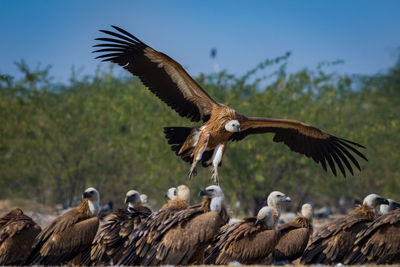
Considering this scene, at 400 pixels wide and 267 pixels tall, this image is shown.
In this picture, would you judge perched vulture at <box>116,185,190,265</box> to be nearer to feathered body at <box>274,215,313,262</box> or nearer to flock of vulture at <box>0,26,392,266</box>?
flock of vulture at <box>0,26,392,266</box>

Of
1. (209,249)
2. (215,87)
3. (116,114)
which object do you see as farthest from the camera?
(116,114)

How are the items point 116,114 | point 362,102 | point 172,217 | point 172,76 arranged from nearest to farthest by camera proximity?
1. point 172,217
2. point 172,76
3. point 116,114
4. point 362,102

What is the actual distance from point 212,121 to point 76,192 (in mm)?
11721

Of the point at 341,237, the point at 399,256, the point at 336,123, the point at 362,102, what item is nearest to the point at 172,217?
the point at 341,237

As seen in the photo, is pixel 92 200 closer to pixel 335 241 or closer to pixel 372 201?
pixel 335 241

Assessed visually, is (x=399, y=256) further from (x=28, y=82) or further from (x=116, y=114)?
(x=28, y=82)

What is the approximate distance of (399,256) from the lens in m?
7.58

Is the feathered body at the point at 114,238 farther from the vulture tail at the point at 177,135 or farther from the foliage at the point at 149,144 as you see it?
the foliage at the point at 149,144

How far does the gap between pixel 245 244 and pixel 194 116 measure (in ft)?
13.2

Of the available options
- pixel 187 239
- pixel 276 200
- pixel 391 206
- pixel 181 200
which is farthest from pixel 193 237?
pixel 391 206

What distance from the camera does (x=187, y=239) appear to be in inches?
273

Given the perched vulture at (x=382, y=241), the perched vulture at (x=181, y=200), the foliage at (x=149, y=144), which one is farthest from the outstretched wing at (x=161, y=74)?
the foliage at (x=149, y=144)

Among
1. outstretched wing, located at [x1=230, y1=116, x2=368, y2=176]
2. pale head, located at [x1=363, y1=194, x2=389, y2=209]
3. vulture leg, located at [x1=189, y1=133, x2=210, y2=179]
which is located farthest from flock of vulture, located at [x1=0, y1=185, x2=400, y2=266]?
outstretched wing, located at [x1=230, y1=116, x2=368, y2=176]

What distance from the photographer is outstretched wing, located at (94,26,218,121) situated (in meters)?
9.85
